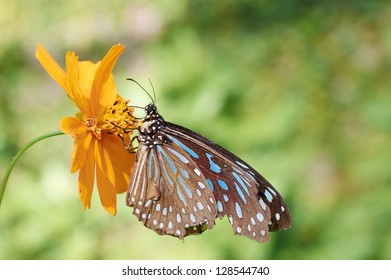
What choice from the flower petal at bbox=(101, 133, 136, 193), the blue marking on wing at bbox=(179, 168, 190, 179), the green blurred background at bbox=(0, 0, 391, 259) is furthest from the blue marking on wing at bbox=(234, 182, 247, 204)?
the green blurred background at bbox=(0, 0, 391, 259)

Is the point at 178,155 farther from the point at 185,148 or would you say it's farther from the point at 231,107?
the point at 231,107

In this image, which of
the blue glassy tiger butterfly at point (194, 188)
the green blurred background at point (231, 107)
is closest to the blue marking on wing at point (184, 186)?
the blue glassy tiger butterfly at point (194, 188)

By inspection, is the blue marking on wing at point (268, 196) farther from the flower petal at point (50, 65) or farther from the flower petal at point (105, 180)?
the flower petal at point (50, 65)

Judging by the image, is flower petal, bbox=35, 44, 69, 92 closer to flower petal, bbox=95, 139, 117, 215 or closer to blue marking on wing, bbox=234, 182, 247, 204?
flower petal, bbox=95, 139, 117, 215

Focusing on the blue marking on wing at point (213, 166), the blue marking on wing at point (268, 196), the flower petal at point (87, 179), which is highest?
the blue marking on wing at point (213, 166)

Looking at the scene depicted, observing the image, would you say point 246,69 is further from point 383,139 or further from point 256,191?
point 256,191
